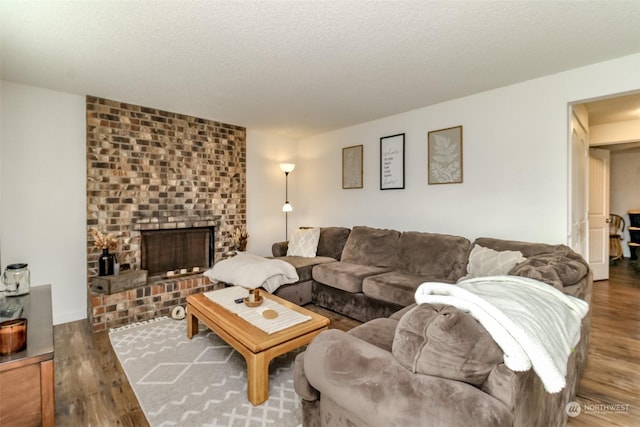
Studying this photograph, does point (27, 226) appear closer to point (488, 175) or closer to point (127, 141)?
point (127, 141)

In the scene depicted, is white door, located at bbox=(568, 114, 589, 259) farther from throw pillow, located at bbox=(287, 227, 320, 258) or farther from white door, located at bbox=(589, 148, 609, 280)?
throw pillow, located at bbox=(287, 227, 320, 258)

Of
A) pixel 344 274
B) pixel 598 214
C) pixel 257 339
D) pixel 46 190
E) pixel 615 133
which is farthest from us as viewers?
pixel 598 214

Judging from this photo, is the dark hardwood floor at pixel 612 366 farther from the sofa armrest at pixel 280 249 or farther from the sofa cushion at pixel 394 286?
the sofa armrest at pixel 280 249

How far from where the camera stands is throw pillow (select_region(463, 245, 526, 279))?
7.89ft

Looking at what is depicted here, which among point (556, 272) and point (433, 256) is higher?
point (556, 272)

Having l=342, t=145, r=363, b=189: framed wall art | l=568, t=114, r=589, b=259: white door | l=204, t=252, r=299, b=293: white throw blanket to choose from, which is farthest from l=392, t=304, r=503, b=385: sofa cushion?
l=342, t=145, r=363, b=189: framed wall art

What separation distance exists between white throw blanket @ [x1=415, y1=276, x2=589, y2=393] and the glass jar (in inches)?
106

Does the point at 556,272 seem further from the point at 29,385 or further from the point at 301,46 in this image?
the point at 29,385

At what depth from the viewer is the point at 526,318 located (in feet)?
3.29

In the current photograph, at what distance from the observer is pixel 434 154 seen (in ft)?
11.4

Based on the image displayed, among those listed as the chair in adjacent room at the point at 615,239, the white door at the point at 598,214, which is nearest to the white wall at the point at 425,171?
the white door at the point at 598,214

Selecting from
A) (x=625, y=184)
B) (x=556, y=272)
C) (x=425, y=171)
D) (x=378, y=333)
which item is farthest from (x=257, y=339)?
(x=625, y=184)

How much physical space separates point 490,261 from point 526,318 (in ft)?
5.60

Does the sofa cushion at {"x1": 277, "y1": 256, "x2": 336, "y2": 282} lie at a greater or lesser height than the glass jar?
lesser
